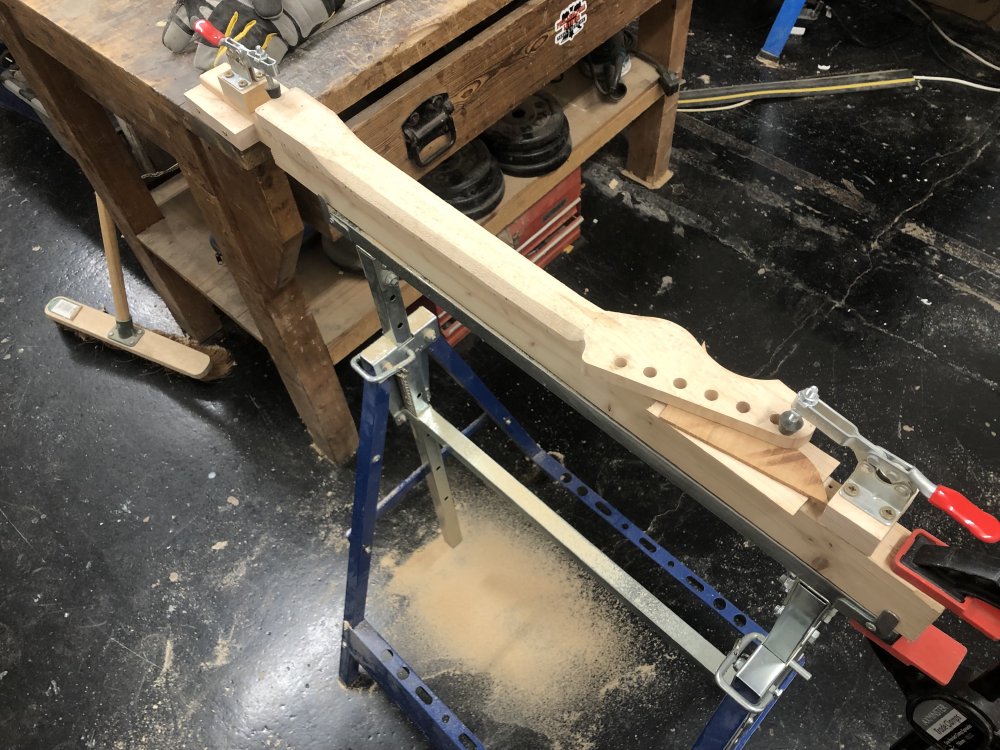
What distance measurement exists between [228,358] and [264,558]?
2.16ft

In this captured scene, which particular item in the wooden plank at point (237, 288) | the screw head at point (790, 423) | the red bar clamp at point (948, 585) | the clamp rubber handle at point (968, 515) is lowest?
the wooden plank at point (237, 288)

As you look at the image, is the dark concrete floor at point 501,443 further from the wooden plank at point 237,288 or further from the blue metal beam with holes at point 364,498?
the wooden plank at point 237,288

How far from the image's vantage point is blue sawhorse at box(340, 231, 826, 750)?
0.98 meters

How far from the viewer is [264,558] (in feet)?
6.51

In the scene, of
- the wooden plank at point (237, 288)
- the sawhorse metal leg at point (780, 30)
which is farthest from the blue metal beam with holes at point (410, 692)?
the sawhorse metal leg at point (780, 30)

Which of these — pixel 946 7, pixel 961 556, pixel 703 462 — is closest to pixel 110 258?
pixel 703 462

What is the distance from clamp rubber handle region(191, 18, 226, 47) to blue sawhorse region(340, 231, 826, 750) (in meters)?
0.42

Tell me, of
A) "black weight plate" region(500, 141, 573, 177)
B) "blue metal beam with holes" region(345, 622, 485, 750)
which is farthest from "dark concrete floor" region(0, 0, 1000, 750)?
"black weight plate" region(500, 141, 573, 177)

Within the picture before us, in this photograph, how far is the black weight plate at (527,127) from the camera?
6.48 feet

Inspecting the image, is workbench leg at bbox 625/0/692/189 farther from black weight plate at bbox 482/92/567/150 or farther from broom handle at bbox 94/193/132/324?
broom handle at bbox 94/193/132/324

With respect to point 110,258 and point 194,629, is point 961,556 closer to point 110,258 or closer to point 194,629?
point 194,629

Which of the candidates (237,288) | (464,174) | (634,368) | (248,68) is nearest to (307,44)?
(248,68)

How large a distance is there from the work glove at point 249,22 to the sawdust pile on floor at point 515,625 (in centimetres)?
125

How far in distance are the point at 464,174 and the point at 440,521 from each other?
2.90 feet
